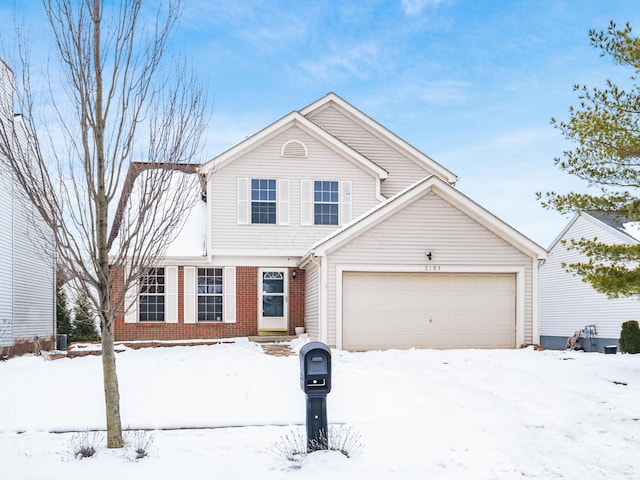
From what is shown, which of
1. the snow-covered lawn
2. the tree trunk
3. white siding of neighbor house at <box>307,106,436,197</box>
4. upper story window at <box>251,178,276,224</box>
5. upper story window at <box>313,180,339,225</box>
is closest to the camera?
the snow-covered lawn

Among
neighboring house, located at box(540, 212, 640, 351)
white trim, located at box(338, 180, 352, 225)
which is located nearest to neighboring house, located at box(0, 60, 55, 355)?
white trim, located at box(338, 180, 352, 225)

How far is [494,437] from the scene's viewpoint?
7.22 m

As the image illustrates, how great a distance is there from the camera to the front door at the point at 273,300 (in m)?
19.5

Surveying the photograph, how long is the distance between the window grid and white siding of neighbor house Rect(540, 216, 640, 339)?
14.5 meters

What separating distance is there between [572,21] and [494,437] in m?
9.77

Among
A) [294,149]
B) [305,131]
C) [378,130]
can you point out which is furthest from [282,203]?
[378,130]

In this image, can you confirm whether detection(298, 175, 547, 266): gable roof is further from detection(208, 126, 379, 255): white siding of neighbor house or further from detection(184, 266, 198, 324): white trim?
detection(184, 266, 198, 324): white trim

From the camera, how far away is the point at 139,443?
6.61m

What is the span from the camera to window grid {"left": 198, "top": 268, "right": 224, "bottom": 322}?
19.5m

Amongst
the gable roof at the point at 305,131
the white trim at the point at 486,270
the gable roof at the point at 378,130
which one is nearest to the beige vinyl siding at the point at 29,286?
the gable roof at the point at 305,131

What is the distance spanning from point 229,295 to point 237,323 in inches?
37.6

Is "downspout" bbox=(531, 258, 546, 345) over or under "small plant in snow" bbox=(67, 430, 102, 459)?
over

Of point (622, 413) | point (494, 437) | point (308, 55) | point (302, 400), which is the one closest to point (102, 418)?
point (302, 400)

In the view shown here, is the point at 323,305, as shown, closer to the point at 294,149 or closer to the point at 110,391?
the point at 294,149
